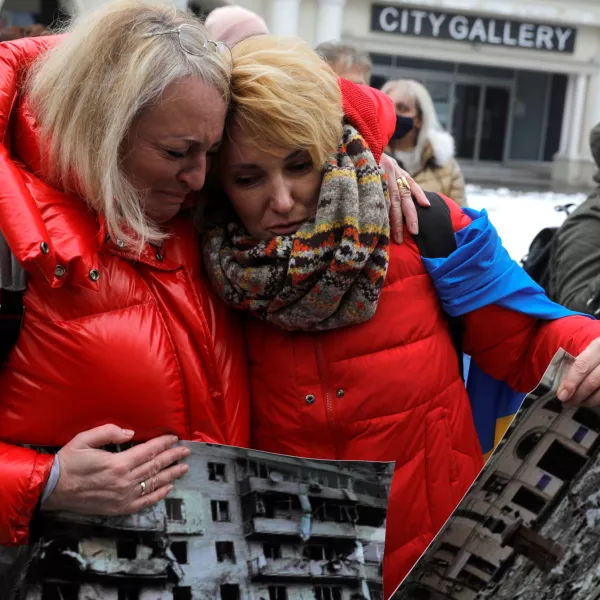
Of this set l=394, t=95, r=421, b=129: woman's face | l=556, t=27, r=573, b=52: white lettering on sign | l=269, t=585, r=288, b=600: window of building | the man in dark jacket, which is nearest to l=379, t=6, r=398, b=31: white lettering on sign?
l=556, t=27, r=573, b=52: white lettering on sign

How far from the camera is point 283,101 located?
1357mm

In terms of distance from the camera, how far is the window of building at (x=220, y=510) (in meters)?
1.26

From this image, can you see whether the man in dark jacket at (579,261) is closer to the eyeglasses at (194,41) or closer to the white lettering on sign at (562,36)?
the eyeglasses at (194,41)

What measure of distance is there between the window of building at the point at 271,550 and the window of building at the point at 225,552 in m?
0.05

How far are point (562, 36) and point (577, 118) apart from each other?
1.76 m

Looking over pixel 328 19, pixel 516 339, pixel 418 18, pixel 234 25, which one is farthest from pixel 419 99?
pixel 418 18

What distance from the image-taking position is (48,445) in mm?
1257

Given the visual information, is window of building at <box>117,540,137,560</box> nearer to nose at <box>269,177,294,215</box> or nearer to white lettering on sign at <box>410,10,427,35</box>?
nose at <box>269,177,294,215</box>

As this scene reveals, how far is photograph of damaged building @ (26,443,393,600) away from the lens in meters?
1.21

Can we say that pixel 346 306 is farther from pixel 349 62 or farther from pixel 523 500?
pixel 349 62

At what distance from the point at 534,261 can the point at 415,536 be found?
4.08 ft

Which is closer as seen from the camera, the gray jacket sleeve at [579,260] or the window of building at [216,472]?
the window of building at [216,472]

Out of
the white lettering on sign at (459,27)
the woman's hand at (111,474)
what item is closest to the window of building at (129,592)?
the woman's hand at (111,474)

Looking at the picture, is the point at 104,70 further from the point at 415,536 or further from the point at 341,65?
the point at 341,65
